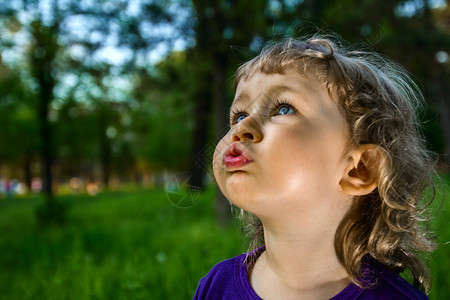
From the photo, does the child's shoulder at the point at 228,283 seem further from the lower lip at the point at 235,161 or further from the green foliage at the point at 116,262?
the green foliage at the point at 116,262

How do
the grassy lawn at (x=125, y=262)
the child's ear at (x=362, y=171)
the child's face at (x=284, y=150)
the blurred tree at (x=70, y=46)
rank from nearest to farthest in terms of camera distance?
the child's face at (x=284, y=150) < the child's ear at (x=362, y=171) < the grassy lawn at (x=125, y=262) < the blurred tree at (x=70, y=46)

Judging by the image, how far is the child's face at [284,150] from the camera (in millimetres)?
1033

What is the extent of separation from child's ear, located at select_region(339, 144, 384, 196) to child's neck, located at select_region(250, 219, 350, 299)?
133mm

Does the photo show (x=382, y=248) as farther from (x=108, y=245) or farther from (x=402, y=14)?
(x=402, y=14)

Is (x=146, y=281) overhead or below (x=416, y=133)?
below

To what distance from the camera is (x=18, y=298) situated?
2.87 meters

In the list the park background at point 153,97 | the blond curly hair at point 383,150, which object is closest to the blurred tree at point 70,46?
the park background at point 153,97

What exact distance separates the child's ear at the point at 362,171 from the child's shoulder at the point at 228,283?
38 centimetres

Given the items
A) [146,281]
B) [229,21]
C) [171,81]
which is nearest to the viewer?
[146,281]

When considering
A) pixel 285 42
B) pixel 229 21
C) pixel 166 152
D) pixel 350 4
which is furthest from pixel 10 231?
pixel 166 152

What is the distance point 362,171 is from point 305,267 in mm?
309

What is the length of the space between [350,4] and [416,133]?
484 cm

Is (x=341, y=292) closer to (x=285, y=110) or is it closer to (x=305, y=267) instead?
(x=305, y=267)

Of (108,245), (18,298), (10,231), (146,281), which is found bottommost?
(10,231)
